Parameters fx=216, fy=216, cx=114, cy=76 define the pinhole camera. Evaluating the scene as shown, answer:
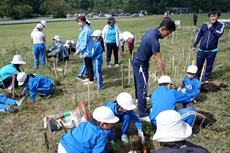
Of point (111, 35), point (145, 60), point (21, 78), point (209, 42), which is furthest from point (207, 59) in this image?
point (21, 78)

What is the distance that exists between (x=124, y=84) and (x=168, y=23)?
3.05 meters

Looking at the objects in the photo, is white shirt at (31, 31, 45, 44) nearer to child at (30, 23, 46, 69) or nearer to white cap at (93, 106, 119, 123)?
child at (30, 23, 46, 69)

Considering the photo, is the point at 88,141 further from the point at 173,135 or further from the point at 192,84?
the point at 192,84

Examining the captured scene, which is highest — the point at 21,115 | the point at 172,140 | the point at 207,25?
the point at 207,25

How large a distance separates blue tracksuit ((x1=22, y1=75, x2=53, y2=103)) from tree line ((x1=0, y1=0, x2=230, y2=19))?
152 feet

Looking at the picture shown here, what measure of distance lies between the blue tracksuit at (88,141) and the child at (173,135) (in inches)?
39.0

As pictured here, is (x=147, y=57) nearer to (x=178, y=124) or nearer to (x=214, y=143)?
(x=214, y=143)

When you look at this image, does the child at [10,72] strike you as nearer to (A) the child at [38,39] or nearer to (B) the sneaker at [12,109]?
(B) the sneaker at [12,109]

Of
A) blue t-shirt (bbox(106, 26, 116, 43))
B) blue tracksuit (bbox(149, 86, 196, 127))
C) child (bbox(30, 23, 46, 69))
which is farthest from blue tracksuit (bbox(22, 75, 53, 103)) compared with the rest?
blue t-shirt (bbox(106, 26, 116, 43))

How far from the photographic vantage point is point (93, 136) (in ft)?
9.04

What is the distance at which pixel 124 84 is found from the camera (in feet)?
21.3

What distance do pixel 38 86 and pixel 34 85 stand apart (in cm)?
14

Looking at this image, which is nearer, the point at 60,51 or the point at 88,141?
the point at 88,141

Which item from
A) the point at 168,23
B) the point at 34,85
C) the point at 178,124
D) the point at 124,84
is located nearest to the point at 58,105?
the point at 34,85
